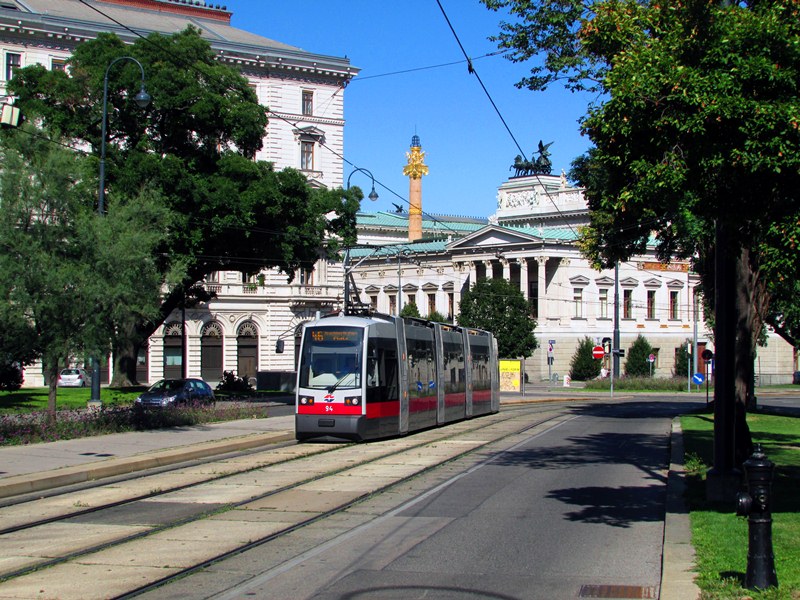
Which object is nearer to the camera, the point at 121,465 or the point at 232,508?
the point at 232,508

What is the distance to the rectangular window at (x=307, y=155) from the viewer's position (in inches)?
2650

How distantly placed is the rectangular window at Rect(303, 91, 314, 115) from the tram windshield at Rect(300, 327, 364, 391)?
4474 cm

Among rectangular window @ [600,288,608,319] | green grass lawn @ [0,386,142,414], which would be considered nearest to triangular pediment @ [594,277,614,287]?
rectangular window @ [600,288,608,319]

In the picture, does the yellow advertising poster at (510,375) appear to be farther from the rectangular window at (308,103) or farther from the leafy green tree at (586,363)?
the rectangular window at (308,103)

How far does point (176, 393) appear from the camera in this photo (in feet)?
123

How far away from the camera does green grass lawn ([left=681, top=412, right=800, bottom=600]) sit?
8367mm

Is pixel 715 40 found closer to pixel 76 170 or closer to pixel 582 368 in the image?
pixel 76 170

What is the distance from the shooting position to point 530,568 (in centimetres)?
984

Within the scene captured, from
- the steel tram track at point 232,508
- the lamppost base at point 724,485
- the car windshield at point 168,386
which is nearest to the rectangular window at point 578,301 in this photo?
the car windshield at point 168,386

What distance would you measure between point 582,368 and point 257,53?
35568 millimetres

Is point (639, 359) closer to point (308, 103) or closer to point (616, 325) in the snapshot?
point (616, 325)

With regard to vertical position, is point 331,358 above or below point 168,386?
above

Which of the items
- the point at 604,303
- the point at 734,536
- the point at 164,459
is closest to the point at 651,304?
the point at 604,303

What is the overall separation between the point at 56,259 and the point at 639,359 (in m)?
65.3
